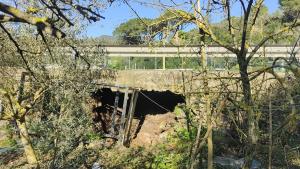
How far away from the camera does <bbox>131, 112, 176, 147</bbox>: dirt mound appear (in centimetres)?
1678

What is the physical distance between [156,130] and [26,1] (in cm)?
794

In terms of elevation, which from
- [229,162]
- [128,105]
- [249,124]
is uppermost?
[249,124]

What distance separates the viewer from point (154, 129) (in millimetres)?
17594

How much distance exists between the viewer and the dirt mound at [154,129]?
55.1 ft

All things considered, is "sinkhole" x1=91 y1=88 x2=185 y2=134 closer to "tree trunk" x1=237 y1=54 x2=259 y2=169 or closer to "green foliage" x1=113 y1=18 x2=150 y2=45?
"green foliage" x1=113 y1=18 x2=150 y2=45

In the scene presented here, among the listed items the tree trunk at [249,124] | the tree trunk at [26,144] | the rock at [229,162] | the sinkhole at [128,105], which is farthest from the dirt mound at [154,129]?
the tree trunk at [249,124]

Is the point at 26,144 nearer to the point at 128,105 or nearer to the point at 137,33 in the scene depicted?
the point at 137,33

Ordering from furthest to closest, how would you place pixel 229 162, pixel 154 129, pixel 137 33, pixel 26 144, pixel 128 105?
pixel 128 105
pixel 154 129
pixel 26 144
pixel 229 162
pixel 137 33

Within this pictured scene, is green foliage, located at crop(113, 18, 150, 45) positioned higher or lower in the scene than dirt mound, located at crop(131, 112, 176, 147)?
higher

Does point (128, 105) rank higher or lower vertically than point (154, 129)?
higher

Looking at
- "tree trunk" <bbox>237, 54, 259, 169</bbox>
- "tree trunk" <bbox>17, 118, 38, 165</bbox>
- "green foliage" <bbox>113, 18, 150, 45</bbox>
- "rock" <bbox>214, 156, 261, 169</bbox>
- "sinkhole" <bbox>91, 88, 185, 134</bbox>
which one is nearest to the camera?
"tree trunk" <bbox>237, 54, 259, 169</bbox>

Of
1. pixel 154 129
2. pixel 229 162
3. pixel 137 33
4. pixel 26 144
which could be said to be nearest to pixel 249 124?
pixel 137 33

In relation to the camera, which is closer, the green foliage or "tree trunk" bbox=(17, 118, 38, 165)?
the green foliage

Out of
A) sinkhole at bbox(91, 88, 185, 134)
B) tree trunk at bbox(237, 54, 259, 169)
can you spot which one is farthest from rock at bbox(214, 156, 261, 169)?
tree trunk at bbox(237, 54, 259, 169)
